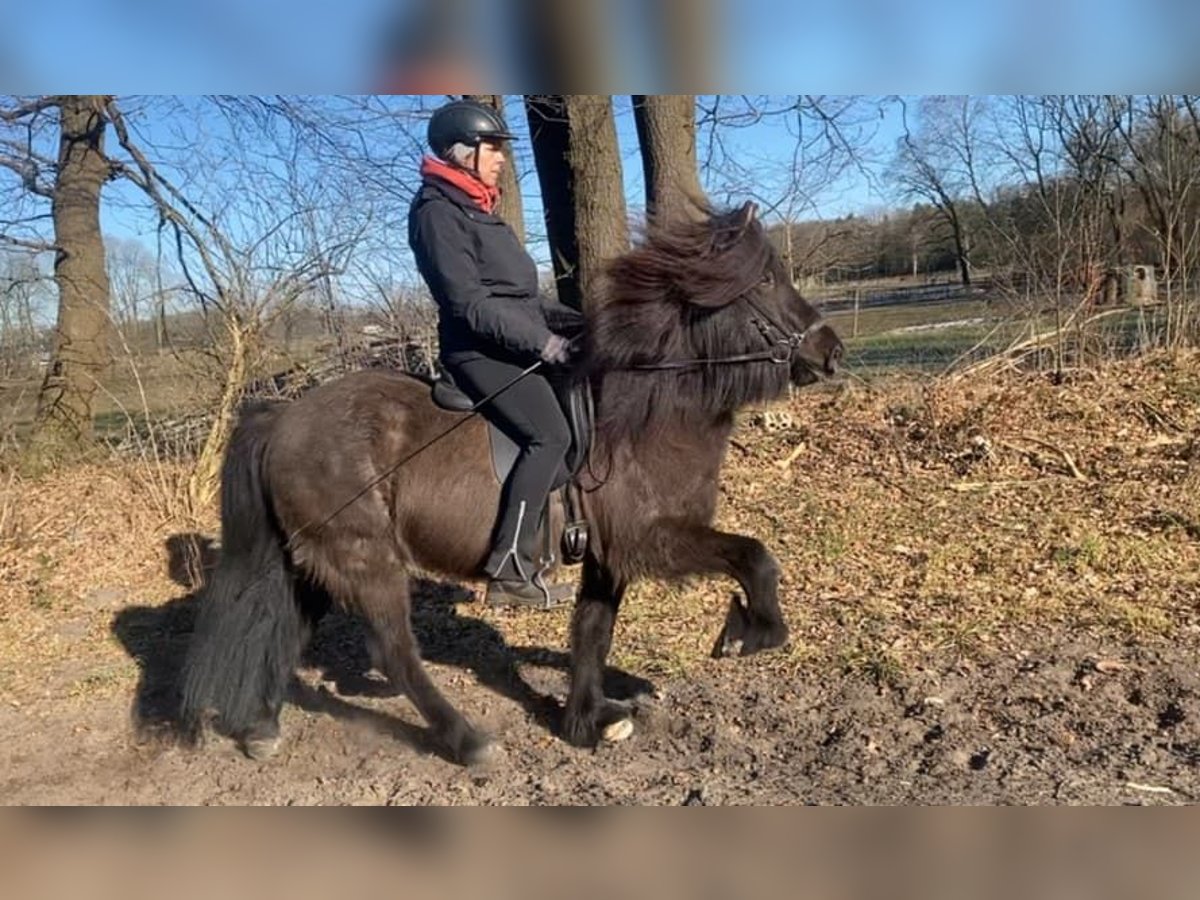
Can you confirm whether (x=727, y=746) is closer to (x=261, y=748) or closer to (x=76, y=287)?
(x=261, y=748)

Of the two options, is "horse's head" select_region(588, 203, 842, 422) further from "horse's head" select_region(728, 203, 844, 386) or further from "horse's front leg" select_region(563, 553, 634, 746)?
"horse's front leg" select_region(563, 553, 634, 746)

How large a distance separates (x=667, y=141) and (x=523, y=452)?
528cm

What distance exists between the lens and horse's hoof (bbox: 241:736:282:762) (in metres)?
5.10

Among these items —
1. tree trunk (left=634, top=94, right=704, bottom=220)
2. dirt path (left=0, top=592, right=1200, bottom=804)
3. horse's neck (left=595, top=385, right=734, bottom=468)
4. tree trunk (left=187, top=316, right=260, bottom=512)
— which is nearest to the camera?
dirt path (left=0, top=592, right=1200, bottom=804)

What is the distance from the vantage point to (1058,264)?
10648 millimetres

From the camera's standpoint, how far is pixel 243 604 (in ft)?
16.3

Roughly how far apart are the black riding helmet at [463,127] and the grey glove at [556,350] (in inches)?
38.1

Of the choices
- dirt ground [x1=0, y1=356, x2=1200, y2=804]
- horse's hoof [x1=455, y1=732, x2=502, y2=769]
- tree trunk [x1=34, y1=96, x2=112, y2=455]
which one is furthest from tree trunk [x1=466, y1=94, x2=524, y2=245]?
horse's hoof [x1=455, y1=732, x2=502, y2=769]

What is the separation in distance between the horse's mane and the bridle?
0.07ft

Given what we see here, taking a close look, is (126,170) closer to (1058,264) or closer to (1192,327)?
(1058,264)

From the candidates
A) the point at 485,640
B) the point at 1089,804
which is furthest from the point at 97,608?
the point at 1089,804

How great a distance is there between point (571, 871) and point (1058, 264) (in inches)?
375

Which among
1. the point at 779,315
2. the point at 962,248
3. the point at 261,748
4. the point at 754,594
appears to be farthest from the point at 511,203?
the point at 962,248

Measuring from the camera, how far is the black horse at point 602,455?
15.4 ft
